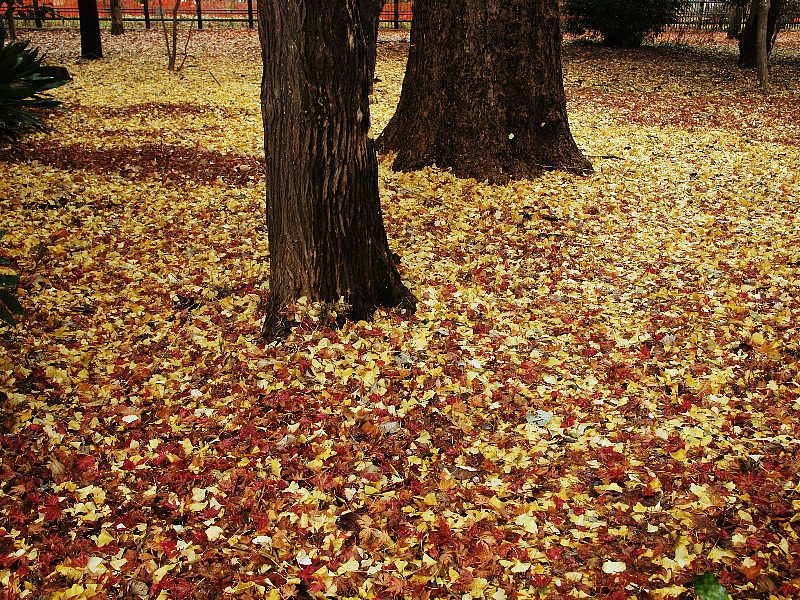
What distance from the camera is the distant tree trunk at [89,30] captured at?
13601 mm

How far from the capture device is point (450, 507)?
3.00 metres

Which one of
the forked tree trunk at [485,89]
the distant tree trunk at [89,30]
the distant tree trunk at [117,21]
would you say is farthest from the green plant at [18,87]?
the distant tree trunk at [117,21]

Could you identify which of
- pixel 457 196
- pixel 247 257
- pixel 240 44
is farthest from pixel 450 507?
pixel 240 44

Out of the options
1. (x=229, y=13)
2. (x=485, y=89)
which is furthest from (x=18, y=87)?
(x=229, y=13)

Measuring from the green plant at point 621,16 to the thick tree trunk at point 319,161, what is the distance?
14.2 meters

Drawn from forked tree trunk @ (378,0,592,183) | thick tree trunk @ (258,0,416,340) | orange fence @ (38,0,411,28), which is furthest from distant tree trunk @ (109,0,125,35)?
thick tree trunk @ (258,0,416,340)

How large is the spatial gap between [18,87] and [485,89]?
16.5 feet

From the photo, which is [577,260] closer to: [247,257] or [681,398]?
[681,398]

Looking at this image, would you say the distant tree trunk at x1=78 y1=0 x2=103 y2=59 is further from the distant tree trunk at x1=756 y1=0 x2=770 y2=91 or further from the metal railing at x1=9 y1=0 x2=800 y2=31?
the distant tree trunk at x1=756 y1=0 x2=770 y2=91

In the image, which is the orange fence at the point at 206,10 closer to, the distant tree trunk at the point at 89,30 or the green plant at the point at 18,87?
the distant tree trunk at the point at 89,30

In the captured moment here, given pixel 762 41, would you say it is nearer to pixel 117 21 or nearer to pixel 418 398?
pixel 418 398

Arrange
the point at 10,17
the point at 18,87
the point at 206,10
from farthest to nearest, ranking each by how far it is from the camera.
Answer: the point at 206,10 → the point at 10,17 → the point at 18,87

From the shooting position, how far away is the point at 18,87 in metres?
7.38

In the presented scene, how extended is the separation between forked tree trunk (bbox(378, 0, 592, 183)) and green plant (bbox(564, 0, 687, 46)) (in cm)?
1067
